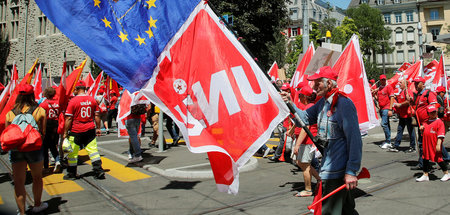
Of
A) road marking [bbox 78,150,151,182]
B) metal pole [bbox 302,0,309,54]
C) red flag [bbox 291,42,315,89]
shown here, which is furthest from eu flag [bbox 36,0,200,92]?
metal pole [bbox 302,0,309,54]

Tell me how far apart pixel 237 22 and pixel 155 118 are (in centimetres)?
1379

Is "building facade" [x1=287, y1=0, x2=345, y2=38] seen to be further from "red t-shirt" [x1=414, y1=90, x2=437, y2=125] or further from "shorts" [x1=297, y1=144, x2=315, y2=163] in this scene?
"shorts" [x1=297, y1=144, x2=315, y2=163]

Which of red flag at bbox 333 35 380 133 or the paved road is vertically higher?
red flag at bbox 333 35 380 133

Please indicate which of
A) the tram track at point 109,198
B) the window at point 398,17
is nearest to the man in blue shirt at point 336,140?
the tram track at point 109,198

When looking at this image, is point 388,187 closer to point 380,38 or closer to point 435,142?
point 435,142

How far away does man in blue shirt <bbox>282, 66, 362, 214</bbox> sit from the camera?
10.2 ft

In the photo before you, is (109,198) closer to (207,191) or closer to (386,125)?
(207,191)

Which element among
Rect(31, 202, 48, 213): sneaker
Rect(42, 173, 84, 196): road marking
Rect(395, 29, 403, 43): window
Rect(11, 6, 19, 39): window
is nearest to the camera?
Rect(31, 202, 48, 213): sneaker

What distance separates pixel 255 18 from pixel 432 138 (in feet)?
61.0

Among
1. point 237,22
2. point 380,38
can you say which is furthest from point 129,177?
point 380,38

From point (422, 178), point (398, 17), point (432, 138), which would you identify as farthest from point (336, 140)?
point (398, 17)

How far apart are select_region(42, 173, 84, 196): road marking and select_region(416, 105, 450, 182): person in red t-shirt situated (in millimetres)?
6137

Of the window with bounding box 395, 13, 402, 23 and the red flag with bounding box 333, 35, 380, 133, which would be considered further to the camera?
the window with bounding box 395, 13, 402, 23

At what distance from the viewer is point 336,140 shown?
3.25 meters
